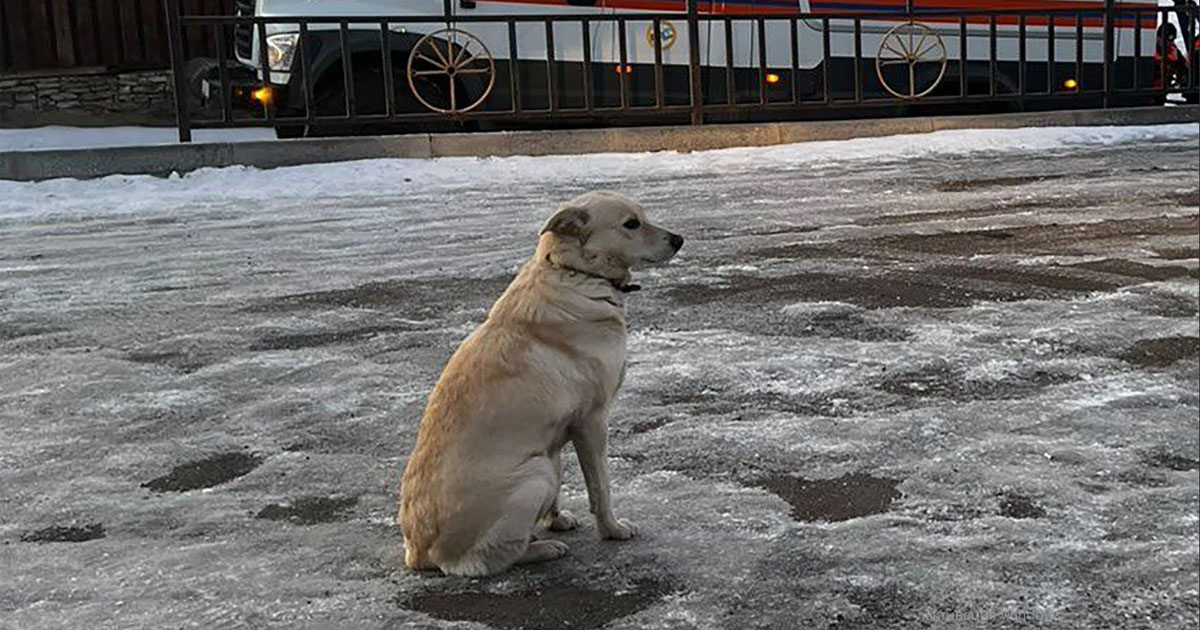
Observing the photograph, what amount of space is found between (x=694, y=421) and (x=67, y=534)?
1.95m

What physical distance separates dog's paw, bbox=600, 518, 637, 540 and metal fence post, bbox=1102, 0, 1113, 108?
12241 mm

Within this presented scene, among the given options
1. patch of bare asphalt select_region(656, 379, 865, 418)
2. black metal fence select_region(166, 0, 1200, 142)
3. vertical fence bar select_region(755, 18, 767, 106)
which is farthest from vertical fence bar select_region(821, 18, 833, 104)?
patch of bare asphalt select_region(656, 379, 865, 418)

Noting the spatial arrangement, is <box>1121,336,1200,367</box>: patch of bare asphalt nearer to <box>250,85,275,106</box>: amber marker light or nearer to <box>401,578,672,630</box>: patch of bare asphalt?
<box>401,578,672,630</box>: patch of bare asphalt

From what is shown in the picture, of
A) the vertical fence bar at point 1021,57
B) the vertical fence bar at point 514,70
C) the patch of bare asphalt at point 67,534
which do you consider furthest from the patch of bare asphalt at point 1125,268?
the vertical fence bar at point 1021,57

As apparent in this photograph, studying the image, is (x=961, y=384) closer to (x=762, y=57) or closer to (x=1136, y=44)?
(x=762, y=57)

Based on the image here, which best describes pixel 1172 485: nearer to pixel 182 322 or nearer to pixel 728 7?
pixel 182 322

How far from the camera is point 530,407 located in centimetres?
328

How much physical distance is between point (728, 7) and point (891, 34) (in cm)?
169

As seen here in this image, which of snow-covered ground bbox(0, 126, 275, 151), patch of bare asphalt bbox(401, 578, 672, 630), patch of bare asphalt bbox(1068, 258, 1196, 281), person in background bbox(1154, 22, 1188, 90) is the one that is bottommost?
patch of bare asphalt bbox(401, 578, 672, 630)

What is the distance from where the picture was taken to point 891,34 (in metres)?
14.0

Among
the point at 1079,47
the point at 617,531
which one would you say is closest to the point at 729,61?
the point at 1079,47

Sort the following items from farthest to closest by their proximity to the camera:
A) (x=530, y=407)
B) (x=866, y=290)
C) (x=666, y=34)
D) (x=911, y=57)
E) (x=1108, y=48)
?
(x=1108, y=48)
(x=911, y=57)
(x=666, y=34)
(x=866, y=290)
(x=530, y=407)

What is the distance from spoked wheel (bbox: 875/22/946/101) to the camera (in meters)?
14.0

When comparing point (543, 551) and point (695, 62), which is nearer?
point (543, 551)
